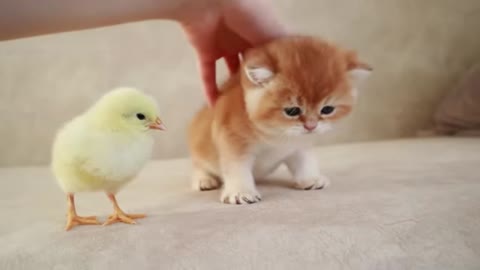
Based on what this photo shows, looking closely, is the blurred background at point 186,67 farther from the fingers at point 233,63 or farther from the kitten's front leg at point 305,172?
the kitten's front leg at point 305,172

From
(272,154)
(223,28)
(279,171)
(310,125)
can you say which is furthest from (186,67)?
(310,125)

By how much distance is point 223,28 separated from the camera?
1.21 m

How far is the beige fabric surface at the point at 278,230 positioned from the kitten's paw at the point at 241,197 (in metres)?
0.02

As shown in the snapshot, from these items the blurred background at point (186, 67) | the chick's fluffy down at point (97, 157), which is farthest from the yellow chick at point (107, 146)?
the blurred background at point (186, 67)

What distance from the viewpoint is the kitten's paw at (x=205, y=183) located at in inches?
49.3

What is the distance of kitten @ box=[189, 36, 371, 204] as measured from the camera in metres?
1.05

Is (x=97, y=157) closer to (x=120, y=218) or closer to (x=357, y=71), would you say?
(x=120, y=218)

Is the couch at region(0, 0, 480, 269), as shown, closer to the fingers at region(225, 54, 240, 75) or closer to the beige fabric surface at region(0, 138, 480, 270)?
the beige fabric surface at region(0, 138, 480, 270)

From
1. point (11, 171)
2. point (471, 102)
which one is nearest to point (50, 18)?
point (11, 171)

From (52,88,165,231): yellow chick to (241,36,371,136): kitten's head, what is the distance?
0.76 ft

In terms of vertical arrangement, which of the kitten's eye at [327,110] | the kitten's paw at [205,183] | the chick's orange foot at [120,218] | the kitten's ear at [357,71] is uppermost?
the kitten's ear at [357,71]

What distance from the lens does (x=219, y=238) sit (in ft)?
2.66

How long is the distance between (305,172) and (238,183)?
163 millimetres

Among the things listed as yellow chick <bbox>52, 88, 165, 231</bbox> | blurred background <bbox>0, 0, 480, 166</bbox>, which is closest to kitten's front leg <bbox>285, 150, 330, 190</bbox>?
yellow chick <bbox>52, 88, 165, 231</bbox>
